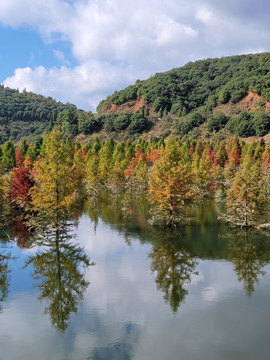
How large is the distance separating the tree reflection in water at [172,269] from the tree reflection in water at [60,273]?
20.1 feet

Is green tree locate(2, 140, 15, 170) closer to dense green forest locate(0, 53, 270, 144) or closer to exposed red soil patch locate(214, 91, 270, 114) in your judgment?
dense green forest locate(0, 53, 270, 144)

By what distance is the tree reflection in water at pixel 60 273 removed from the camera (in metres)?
21.1

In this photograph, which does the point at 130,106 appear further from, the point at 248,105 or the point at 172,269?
the point at 172,269

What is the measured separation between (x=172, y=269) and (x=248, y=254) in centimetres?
855

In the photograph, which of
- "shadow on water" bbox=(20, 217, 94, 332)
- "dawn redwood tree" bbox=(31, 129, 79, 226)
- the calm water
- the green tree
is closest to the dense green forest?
the green tree

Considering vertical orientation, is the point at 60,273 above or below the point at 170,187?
below

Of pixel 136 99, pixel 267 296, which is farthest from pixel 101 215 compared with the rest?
pixel 136 99

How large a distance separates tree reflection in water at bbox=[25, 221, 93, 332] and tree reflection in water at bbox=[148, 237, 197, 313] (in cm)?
612

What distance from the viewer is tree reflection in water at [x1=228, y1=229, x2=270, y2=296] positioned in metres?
25.6

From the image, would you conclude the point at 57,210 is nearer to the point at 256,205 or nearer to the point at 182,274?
the point at 182,274

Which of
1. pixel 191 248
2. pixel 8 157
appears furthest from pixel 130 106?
pixel 191 248

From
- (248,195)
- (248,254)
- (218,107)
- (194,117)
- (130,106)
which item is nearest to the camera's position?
(248,254)

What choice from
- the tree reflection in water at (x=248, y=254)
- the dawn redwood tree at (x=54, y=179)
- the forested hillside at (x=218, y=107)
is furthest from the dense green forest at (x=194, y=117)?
the dawn redwood tree at (x=54, y=179)

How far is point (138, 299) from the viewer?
71.9ft
